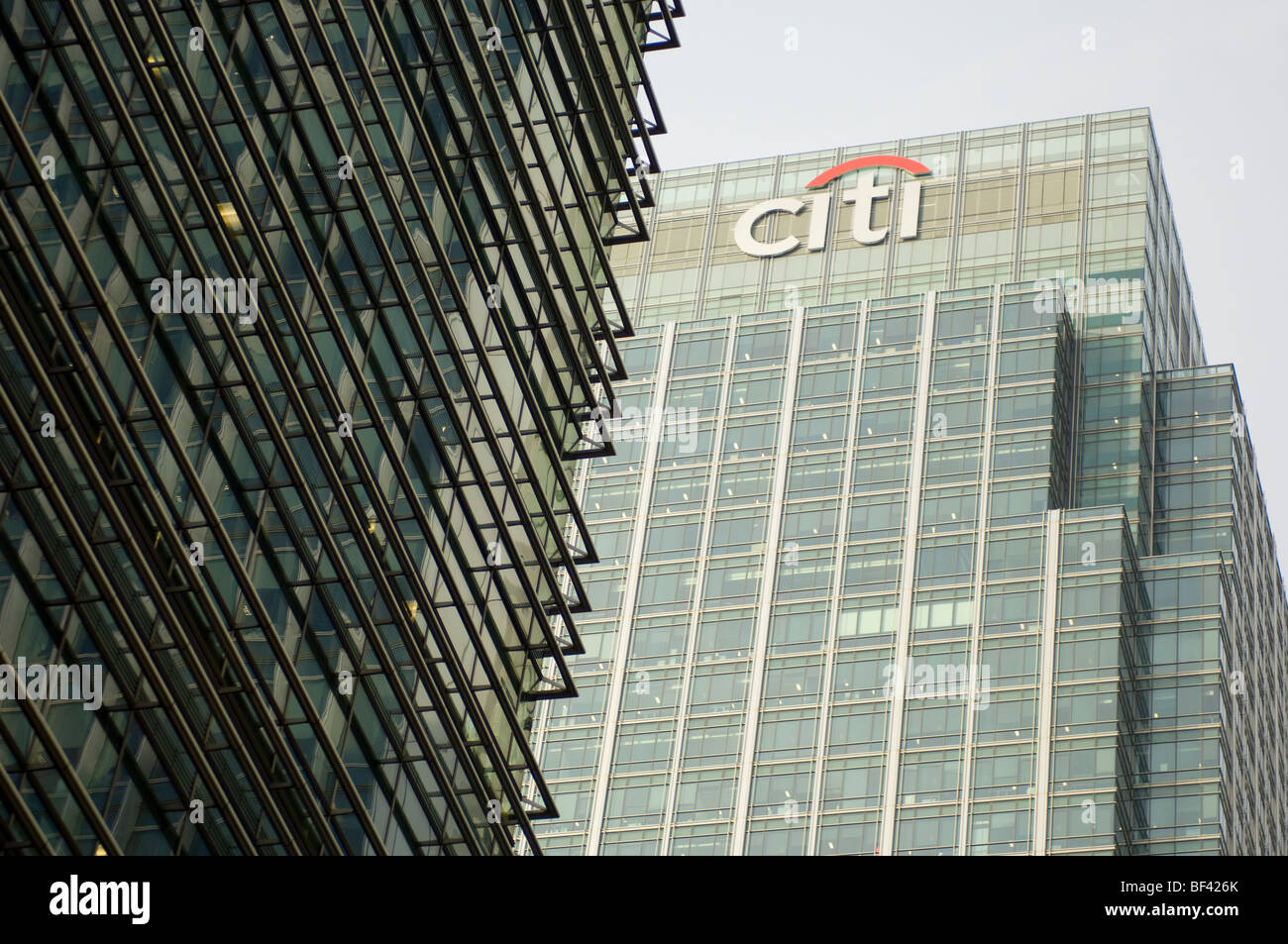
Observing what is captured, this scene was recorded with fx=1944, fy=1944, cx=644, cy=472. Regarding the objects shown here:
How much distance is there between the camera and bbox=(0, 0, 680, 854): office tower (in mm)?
33625

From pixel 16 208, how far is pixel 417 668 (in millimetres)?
15727

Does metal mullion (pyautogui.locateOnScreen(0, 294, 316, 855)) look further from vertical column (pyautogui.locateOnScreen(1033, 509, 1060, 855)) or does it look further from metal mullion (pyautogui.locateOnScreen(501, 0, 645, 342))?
vertical column (pyautogui.locateOnScreen(1033, 509, 1060, 855))

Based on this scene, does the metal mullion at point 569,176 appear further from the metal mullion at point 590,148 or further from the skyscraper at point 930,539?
the skyscraper at point 930,539

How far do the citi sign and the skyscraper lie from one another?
350mm

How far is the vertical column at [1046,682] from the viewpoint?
136 meters

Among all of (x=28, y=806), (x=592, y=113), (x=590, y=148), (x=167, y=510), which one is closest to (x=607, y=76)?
Answer: (x=592, y=113)

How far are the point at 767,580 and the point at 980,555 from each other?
1734 centimetres

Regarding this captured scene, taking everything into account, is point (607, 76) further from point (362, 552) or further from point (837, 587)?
point (837, 587)

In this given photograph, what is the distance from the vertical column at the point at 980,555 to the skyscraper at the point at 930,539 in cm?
26

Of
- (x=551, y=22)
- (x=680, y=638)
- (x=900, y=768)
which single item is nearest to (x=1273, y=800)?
(x=900, y=768)

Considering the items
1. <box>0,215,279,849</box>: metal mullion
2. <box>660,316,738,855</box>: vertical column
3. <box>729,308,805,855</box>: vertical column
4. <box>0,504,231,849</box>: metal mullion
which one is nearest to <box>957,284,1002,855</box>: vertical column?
<box>729,308,805,855</box>: vertical column

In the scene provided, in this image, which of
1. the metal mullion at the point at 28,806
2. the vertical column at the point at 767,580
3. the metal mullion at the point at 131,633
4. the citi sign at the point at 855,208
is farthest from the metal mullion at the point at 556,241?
the citi sign at the point at 855,208

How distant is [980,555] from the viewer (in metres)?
154

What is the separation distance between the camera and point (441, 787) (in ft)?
149
